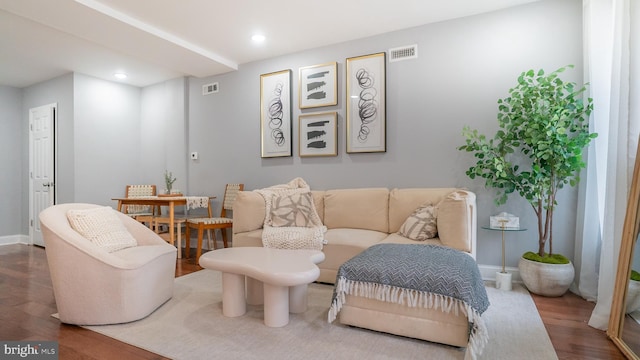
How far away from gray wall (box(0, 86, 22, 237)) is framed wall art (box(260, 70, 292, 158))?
14.1 ft

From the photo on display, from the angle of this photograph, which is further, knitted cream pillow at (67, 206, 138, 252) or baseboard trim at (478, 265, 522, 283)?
baseboard trim at (478, 265, 522, 283)

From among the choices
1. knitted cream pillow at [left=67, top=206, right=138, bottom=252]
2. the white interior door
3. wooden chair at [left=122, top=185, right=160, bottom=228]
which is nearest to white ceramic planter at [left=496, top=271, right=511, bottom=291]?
knitted cream pillow at [left=67, top=206, right=138, bottom=252]

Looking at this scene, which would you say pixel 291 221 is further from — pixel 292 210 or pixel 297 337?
pixel 297 337

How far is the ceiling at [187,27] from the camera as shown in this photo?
9.97ft

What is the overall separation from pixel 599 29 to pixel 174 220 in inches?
187

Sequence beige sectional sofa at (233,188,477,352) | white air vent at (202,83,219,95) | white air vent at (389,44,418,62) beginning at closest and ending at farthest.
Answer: beige sectional sofa at (233,188,477,352), white air vent at (389,44,418,62), white air vent at (202,83,219,95)

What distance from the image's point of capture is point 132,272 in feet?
7.19

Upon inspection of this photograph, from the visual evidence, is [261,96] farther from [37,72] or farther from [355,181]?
[37,72]

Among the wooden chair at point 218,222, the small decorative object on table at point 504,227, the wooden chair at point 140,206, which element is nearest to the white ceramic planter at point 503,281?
the small decorative object on table at point 504,227

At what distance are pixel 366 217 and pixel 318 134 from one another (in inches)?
48.5

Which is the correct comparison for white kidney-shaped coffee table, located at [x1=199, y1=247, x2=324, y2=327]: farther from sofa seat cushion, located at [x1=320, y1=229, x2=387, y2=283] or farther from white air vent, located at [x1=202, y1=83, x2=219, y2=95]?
white air vent, located at [x1=202, y1=83, x2=219, y2=95]

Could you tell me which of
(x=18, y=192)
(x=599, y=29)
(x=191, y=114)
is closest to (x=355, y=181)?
(x=599, y=29)

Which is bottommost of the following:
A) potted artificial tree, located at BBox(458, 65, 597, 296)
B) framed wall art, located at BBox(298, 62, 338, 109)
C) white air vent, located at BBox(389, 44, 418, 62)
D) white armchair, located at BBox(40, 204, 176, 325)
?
white armchair, located at BBox(40, 204, 176, 325)

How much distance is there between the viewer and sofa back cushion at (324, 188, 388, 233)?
11.1 feet
